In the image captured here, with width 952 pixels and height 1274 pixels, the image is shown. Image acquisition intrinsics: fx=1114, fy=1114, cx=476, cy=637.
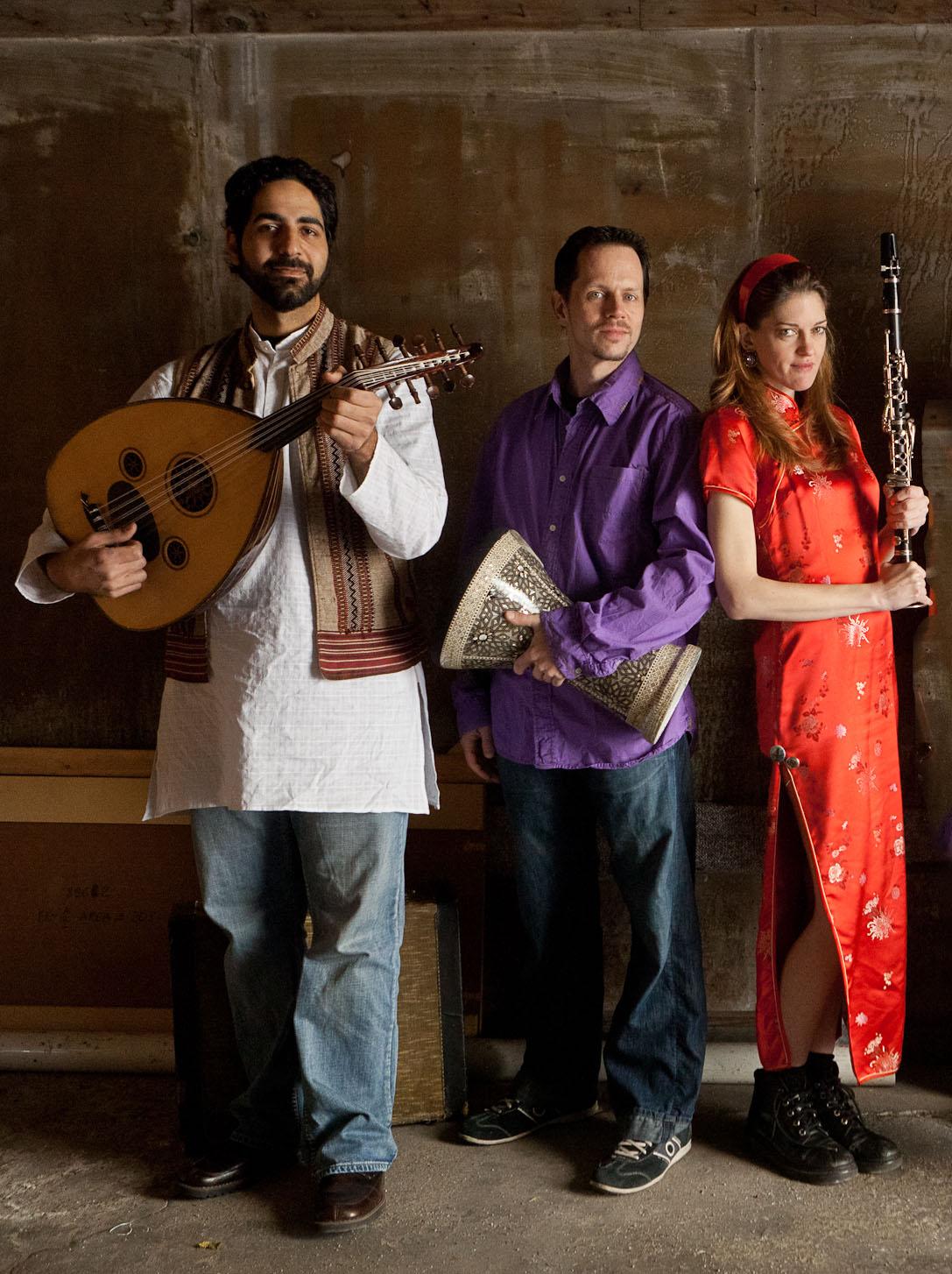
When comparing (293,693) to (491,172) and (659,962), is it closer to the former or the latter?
(659,962)

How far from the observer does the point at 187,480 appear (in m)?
1.89

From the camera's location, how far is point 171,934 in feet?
7.38

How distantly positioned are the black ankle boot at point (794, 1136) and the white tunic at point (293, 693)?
2.95ft

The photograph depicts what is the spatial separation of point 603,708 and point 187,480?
0.84 m

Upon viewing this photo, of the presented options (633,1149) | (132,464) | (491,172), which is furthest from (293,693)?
Answer: (491,172)

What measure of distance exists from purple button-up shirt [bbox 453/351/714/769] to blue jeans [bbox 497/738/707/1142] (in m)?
0.08

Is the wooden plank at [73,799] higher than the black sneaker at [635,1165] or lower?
higher

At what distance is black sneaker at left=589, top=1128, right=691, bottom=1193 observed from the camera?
206cm

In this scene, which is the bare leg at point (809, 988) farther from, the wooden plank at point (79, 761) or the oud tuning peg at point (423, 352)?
the wooden plank at point (79, 761)

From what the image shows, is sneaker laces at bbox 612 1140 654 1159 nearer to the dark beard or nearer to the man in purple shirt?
the man in purple shirt

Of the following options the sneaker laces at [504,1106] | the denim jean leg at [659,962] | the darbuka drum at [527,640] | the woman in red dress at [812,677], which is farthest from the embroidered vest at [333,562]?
the sneaker laces at [504,1106]

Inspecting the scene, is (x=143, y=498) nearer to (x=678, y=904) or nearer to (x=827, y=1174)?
(x=678, y=904)

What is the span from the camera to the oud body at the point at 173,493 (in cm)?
184

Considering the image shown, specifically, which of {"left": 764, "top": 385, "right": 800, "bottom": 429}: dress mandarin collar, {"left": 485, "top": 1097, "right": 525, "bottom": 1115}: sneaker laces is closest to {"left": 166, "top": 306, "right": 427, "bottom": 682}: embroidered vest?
{"left": 764, "top": 385, "right": 800, "bottom": 429}: dress mandarin collar
